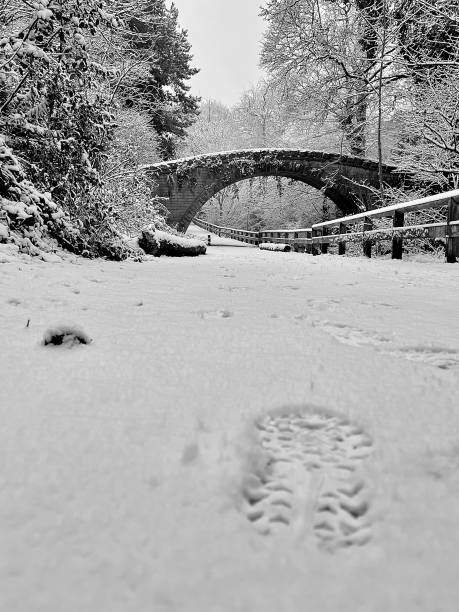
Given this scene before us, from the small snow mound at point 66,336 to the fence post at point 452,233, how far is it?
5.67 m

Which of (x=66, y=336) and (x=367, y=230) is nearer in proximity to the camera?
(x=66, y=336)

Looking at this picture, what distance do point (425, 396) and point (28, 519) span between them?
3.44 ft

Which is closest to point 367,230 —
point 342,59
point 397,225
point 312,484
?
point 397,225

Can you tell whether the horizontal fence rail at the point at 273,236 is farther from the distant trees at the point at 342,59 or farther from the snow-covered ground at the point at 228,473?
the snow-covered ground at the point at 228,473

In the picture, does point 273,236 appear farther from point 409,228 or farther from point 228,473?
point 228,473

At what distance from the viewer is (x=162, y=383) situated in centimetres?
123

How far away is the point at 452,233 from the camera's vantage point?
571cm

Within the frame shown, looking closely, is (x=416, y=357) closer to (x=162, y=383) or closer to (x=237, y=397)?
(x=237, y=397)

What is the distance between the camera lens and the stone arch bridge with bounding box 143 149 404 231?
717 inches

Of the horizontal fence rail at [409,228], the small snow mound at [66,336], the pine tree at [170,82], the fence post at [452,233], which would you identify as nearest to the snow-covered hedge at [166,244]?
the horizontal fence rail at [409,228]

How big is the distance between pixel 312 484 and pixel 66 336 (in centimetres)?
115

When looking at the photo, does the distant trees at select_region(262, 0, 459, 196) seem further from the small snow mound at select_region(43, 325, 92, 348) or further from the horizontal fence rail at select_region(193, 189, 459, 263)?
the small snow mound at select_region(43, 325, 92, 348)

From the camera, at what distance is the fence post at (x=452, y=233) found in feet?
18.6

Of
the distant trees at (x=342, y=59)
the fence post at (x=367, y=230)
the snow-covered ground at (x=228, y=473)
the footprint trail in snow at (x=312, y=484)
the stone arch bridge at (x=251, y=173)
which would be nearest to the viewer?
the snow-covered ground at (x=228, y=473)
